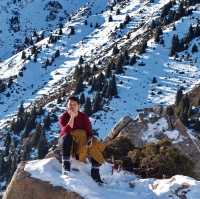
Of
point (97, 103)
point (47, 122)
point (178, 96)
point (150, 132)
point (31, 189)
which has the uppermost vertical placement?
point (31, 189)

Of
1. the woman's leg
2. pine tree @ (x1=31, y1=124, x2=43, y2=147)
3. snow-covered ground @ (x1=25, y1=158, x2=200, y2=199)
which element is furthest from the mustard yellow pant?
pine tree @ (x1=31, y1=124, x2=43, y2=147)

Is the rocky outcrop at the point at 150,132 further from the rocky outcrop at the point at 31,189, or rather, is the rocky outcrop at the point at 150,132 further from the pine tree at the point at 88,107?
the pine tree at the point at 88,107

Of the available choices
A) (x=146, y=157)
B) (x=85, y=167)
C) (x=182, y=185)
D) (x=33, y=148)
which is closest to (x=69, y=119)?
(x=85, y=167)

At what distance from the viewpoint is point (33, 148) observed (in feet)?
570

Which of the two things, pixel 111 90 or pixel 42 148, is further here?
pixel 111 90

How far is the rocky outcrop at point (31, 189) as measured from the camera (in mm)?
20984

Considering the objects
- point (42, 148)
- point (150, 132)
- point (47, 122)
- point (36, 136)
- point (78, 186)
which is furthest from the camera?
point (47, 122)

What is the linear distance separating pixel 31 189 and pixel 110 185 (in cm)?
273

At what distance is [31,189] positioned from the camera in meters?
21.5

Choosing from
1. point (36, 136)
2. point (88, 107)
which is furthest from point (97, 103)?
point (36, 136)

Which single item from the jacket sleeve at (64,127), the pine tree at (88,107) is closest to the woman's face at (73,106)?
the jacket sleeve at (64,127)

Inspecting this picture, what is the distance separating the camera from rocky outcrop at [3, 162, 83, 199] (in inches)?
826

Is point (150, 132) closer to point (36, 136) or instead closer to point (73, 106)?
point (73, 106)

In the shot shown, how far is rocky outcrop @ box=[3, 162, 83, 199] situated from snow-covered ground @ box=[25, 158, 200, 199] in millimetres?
160
